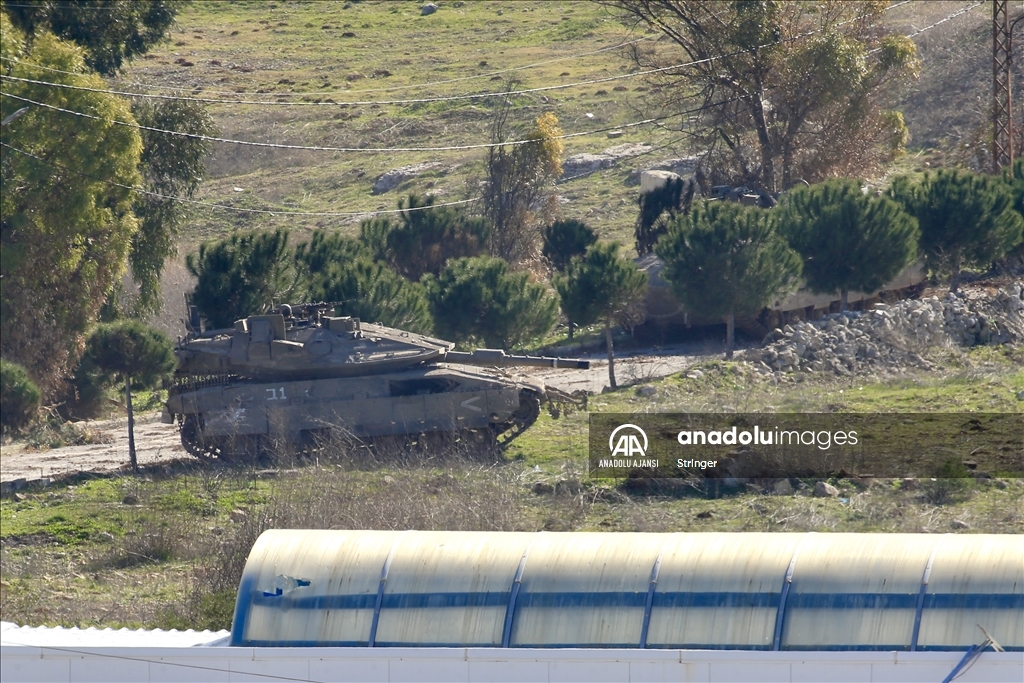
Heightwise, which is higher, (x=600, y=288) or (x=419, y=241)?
(x=600, y=288)

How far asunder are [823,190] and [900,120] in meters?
16.7

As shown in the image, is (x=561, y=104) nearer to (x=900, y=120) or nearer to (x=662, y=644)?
(x=900, y=120)

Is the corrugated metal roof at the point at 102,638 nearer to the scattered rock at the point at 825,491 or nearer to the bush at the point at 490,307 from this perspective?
the scattered rock at the point at 825,491

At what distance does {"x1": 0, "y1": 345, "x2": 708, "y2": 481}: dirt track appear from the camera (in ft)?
75.0

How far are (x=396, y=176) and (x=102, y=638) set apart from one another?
140 feet

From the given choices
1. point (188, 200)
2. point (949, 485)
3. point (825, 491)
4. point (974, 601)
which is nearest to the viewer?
point (974, 601)

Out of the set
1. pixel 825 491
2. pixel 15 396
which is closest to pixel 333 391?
pixel 15 396

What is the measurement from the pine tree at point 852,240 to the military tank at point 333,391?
8679mm

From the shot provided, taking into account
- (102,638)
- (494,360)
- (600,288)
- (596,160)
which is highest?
(102,638)

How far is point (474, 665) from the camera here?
1027 centimetres

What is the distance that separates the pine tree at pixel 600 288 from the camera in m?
26.4

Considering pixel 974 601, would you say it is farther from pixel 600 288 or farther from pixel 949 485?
pixel 600 288

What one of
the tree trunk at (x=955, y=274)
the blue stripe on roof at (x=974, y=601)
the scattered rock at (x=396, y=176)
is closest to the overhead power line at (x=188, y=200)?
the scattered rock at (x=396, y=176)

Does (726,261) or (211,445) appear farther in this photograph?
(726,261)
